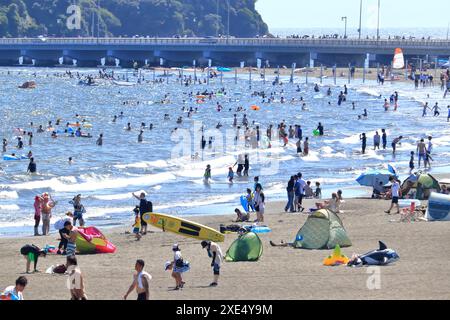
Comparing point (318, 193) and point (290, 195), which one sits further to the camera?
point (318, 193)

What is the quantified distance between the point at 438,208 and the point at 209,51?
107 meters

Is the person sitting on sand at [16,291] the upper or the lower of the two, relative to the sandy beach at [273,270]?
upper

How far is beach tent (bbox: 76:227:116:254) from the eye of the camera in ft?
73.1

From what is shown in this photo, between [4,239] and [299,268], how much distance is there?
811cm

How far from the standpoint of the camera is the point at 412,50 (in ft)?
366

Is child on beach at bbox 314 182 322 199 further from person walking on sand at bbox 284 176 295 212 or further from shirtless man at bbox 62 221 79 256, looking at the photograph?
shirtless man at bbox 62 221 79 256

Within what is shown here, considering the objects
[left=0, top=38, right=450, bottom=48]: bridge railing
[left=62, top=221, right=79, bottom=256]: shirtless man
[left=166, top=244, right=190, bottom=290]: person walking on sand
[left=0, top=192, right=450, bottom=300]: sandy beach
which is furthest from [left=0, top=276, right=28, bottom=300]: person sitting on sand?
[left=0, top=38, right=450, bottom=48]: bridge railing

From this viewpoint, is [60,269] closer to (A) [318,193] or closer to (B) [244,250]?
(B) [244,250]

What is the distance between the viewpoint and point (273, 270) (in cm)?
1988

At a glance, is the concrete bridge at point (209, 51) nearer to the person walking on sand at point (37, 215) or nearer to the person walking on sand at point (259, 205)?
the person walking on sand at point (259, 205)

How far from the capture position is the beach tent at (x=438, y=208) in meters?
25.0

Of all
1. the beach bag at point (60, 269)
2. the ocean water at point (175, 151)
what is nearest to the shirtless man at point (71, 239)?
the beach bag at point (60, 269)

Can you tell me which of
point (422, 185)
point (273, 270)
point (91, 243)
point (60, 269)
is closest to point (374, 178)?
point (422, 185)

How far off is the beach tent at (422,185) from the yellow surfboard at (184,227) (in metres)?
7.77
